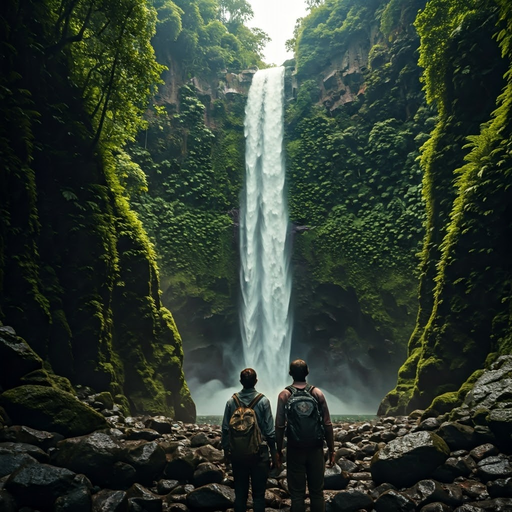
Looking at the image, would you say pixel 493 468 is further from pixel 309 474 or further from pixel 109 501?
pixel 109 501

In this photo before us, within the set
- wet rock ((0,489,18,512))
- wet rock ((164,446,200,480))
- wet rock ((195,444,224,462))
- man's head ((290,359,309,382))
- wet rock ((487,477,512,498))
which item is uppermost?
man's head ((290,359,309,382))

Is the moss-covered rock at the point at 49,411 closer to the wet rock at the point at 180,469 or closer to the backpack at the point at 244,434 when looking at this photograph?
the wet rock at the point at 180,469

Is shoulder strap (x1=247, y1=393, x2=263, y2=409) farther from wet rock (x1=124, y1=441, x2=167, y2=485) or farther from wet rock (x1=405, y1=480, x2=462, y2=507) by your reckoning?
wet rock (x1=405, y1=480, x2=462, y2=507)

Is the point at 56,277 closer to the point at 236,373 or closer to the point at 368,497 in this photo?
the point at 368,497

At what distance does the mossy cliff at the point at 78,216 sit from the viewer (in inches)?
285

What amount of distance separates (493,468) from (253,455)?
3.15 meters

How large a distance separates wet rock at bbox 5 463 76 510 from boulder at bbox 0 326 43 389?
6.41 ft

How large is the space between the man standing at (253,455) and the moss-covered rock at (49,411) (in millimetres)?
2262

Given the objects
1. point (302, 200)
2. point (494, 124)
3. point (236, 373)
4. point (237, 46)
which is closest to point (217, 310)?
point (236, 373)

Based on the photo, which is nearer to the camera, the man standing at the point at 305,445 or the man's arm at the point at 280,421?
the man standing at the point at 305,445

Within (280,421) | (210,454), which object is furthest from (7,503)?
(210,454)

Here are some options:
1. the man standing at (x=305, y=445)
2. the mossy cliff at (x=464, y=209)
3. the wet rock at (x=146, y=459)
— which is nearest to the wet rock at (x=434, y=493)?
the man standing at (x=305, y=445)

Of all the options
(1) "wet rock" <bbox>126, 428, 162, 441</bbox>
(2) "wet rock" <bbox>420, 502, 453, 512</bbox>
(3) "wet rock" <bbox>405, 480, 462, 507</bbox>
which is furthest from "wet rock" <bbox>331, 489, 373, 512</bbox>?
(1) "wet rock" <bbox>126, 428, 162, 441</bbox>

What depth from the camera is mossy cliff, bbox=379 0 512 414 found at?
8.53 meters
